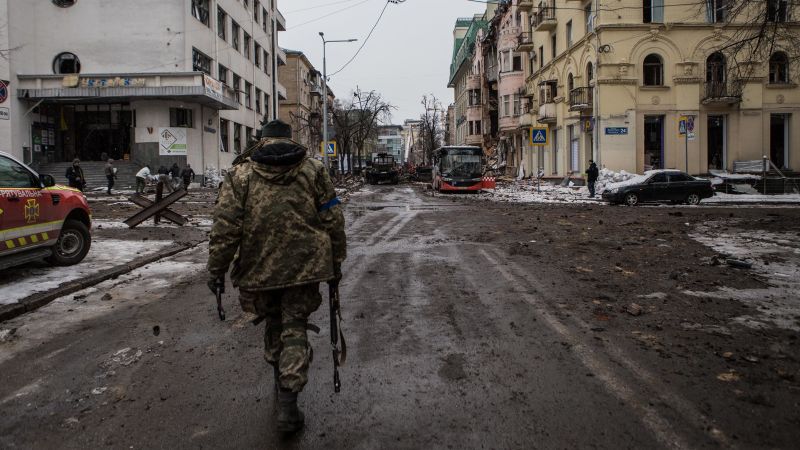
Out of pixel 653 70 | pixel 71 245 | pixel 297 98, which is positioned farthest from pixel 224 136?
pixel 71 245

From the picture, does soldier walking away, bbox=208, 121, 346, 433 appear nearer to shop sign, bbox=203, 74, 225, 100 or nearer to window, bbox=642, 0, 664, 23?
shop sign, bbox=203, 74, 225, 100

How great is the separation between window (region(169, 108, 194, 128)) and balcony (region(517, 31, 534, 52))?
2605 centimetres

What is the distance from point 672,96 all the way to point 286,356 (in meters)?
32.9

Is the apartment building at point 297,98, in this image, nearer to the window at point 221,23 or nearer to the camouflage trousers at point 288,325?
the window at point 221,23

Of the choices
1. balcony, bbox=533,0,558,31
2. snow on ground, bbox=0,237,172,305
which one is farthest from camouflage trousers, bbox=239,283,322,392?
balcony, bbox=533,0,558,31

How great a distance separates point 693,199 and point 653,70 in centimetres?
1164

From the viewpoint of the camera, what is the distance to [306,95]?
3127 inches

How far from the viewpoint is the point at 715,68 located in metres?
31.0

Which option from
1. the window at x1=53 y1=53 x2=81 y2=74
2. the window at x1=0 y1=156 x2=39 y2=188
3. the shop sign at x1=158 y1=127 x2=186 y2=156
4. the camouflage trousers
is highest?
the window at x1=53 y1=53 x2=81 y2=74

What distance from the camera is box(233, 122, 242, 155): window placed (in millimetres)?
43938

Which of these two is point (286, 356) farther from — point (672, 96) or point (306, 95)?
point (306, 95)

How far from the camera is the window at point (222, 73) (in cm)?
3990

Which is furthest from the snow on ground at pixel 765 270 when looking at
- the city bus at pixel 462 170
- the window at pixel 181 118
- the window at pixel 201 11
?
the window at pixel 201 11

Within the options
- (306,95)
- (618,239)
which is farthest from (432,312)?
(306,95)
